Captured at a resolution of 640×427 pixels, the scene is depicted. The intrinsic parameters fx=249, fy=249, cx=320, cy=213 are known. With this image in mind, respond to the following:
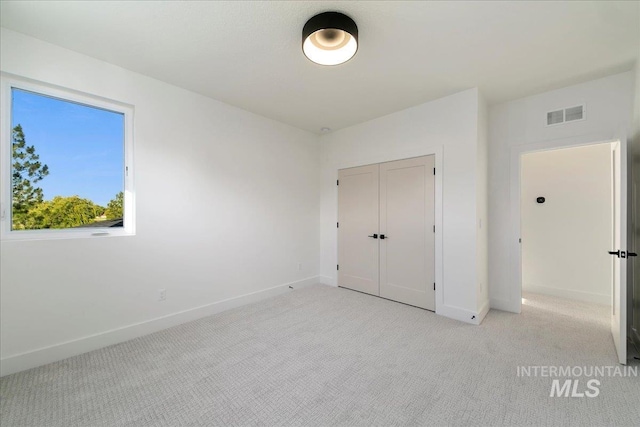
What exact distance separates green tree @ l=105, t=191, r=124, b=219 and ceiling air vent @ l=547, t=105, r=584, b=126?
5.00 metres

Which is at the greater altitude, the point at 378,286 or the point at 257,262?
the point at 257,262

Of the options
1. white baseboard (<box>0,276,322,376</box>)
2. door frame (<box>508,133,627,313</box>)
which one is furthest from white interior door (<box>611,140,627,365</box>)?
white baseboard (<box>0,276,322,376</box>)

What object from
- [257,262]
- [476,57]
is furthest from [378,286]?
[476,57]

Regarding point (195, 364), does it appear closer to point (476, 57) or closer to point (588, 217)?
point (476, 57)

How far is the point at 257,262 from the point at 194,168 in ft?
5.13

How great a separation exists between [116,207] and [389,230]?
339cm

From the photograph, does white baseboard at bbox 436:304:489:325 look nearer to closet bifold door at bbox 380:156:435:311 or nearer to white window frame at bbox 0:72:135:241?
closet bifold door at bbox 380:156:435:311

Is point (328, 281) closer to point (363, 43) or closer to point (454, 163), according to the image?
point (454, 163)

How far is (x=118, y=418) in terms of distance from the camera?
1581 mm

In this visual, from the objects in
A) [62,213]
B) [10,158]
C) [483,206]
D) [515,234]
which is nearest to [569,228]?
[515,234]

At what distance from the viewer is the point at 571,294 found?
12.3ft

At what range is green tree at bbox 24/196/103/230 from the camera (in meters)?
2.20

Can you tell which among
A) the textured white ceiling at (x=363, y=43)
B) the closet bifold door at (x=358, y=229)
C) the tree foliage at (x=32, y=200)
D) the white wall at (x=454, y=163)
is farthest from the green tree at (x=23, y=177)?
the white wall at (x=454, y=163)

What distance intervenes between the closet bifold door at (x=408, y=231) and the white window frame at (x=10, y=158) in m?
3.21
